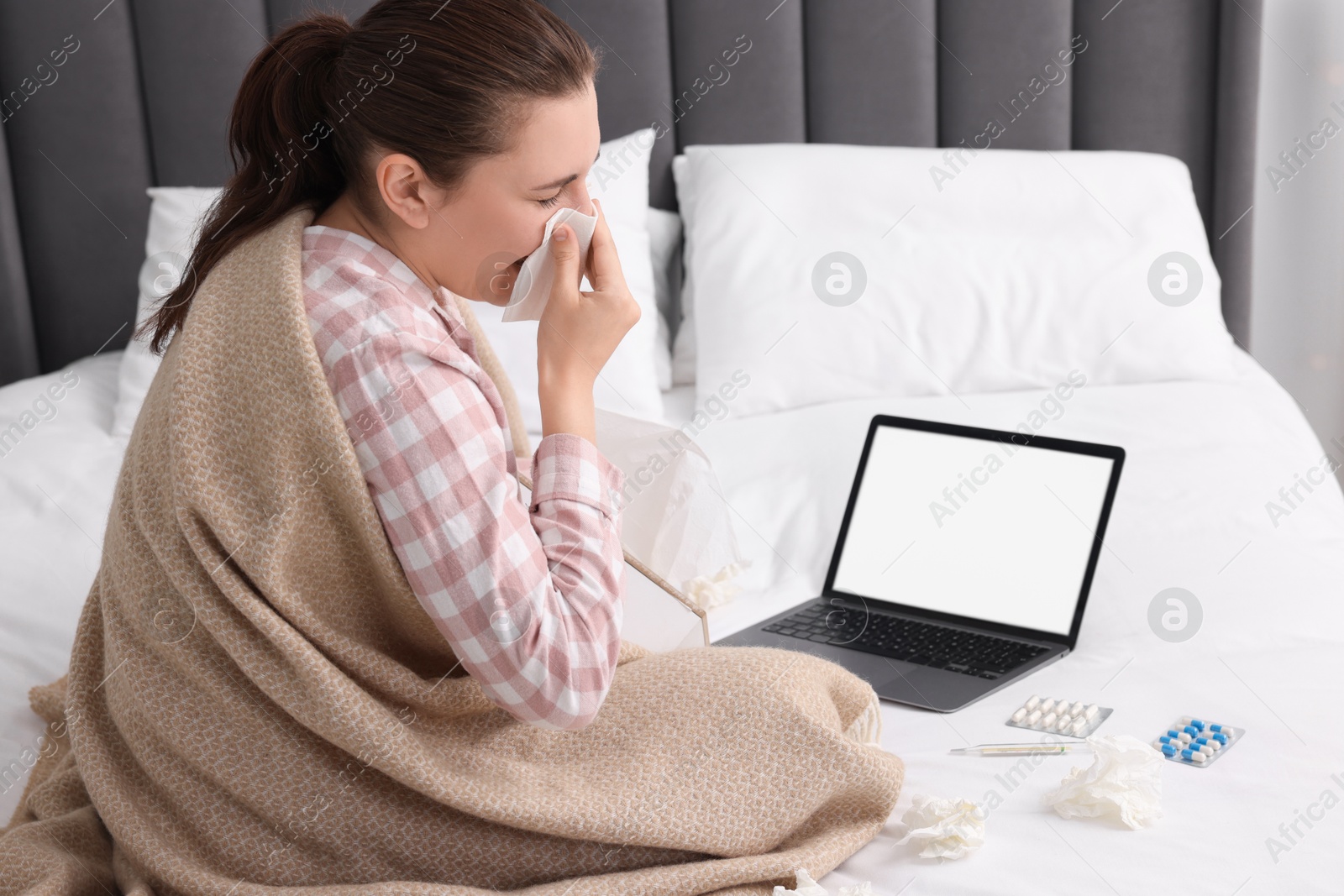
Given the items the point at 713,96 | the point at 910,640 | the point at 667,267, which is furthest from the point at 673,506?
the point at 713,96

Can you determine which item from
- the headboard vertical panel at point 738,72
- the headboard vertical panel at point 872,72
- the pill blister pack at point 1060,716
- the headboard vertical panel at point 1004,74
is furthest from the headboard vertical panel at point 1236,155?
the pill blister pack at point 1060,716

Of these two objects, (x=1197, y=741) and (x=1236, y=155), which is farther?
(x=1236, y=155)

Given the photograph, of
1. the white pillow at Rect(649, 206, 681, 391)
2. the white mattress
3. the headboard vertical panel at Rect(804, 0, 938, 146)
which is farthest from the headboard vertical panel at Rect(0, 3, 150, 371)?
the headboard vertical panel at Rect(804, 0, 938, 146)

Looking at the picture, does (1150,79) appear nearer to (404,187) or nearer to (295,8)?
(295,8)

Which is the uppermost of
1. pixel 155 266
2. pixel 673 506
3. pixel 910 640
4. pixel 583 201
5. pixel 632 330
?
pixel 583 201

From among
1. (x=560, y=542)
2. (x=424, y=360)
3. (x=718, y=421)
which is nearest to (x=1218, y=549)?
(x=718, y=421)

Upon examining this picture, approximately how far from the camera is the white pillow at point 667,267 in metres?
2.11

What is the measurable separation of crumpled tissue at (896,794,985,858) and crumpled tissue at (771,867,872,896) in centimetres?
7

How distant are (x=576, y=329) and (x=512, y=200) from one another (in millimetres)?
108

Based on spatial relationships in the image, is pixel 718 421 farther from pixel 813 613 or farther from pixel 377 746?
pixel 377 746

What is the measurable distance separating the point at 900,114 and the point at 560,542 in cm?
166

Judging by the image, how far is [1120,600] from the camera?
4.23 ft

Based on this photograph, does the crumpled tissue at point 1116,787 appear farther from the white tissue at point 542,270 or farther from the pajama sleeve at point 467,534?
the white tissue at point 542,270

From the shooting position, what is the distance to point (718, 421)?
188 centimetres
